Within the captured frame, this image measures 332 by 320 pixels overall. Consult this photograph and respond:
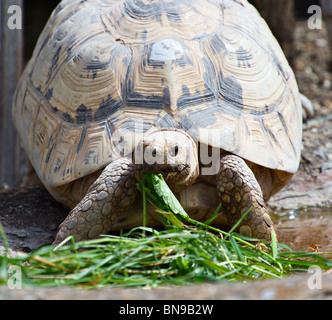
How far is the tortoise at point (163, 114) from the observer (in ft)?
9.91

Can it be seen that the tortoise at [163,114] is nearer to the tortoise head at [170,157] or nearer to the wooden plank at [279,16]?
the tortoise head at [170,157]

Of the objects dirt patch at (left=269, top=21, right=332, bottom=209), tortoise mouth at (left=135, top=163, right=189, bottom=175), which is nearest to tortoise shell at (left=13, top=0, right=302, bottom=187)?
tortoise mouth at (left=135, top=163, right=189, bottom=175)

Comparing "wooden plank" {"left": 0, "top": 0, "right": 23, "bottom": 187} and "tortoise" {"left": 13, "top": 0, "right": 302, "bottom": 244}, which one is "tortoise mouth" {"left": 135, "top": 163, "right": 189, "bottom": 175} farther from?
"wooden plank" {"left": 0, "top": 0, "right": 23, "bottom": 187}

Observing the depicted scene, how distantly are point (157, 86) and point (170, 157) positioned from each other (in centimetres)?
60

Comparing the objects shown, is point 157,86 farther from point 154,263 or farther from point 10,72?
point 10,72

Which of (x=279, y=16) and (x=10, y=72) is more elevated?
(x=279, y=16)

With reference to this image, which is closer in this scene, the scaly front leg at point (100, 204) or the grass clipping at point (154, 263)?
the grass clipping at point (154, 263)

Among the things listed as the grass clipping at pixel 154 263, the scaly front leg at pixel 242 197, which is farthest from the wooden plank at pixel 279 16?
the grass clipping at pixel 154 263

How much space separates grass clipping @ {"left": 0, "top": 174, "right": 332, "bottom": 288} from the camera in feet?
7.06

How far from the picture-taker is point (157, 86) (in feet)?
10.7

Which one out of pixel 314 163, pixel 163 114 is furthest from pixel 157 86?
pixel 314 163

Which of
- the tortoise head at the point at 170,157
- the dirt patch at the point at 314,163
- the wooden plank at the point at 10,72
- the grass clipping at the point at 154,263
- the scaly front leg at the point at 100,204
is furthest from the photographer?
the wooden plank at the point at 10,72

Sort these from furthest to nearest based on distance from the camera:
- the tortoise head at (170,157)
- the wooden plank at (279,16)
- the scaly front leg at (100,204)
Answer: the wooden plank at (279,16) → the scaly front leg at (100,204) → the tortoise head at (170,157)

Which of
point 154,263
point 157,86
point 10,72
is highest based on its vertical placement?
point 10,72
